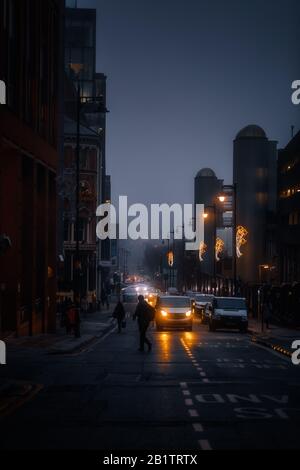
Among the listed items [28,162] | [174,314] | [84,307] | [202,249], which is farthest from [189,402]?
[202,249]

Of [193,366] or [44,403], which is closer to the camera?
[44,403]

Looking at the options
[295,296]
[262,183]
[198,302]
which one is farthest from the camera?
[262,183]

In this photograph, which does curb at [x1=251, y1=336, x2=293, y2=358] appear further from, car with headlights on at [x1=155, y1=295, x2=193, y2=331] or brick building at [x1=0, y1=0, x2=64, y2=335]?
brick building at [x1=0, y1=0, x2=64, y2=335]

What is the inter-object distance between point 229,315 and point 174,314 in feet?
9.84

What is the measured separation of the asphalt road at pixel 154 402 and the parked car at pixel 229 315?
1930 cm

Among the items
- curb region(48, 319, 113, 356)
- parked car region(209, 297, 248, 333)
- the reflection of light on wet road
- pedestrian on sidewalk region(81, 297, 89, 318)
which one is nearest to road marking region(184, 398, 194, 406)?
the reflection of light on wet road

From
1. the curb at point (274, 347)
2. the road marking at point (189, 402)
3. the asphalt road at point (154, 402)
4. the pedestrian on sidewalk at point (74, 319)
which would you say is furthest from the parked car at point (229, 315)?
the road marking at point (189, 402)

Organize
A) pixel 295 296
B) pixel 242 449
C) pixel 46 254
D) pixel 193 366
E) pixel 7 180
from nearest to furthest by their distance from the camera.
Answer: pixel 242 449 < pixel 193 366 < pixel 7 180 < pixel 46 254 < pixel 295 296

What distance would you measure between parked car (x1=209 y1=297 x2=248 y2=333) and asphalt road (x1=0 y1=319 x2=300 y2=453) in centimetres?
1930

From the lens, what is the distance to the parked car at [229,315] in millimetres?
53438
